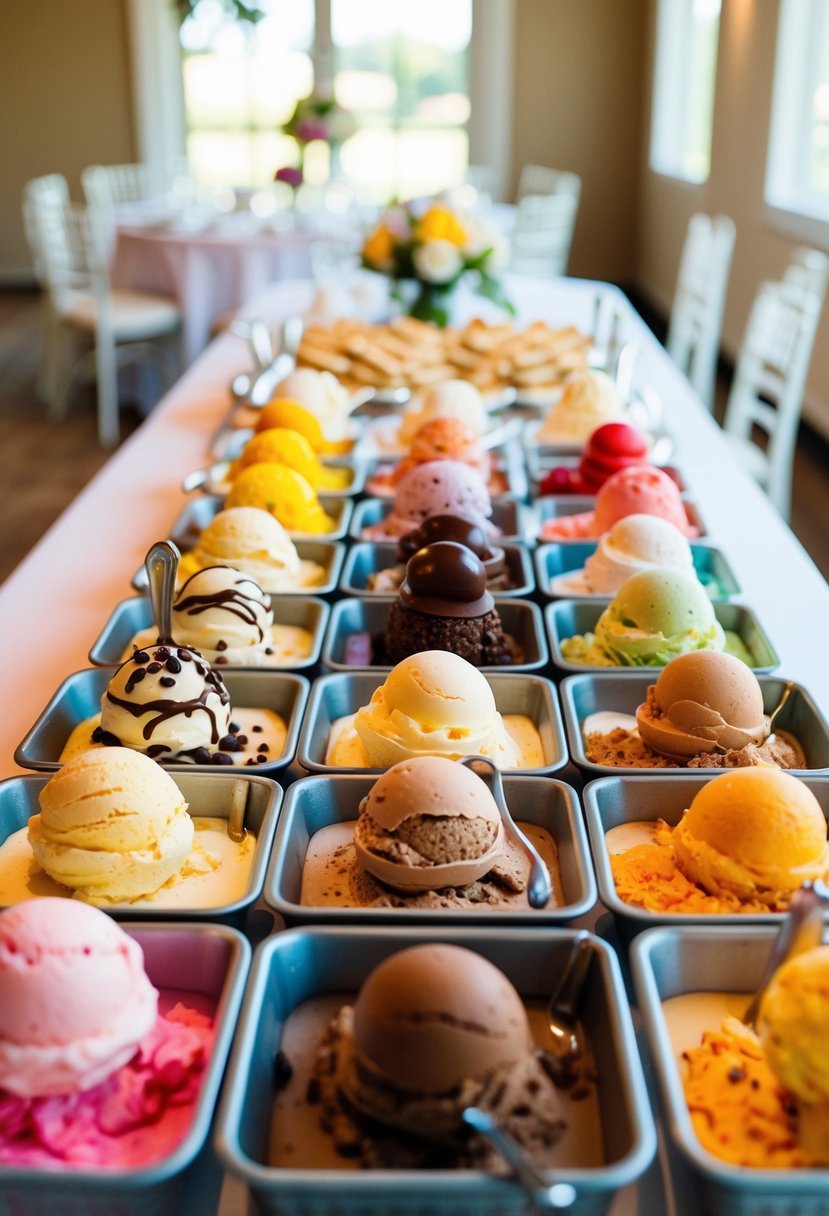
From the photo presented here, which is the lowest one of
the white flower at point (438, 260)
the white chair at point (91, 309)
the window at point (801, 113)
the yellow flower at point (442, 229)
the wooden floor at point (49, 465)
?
the wooden floor at point (49, 465)

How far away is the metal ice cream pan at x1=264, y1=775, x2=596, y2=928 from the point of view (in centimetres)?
73

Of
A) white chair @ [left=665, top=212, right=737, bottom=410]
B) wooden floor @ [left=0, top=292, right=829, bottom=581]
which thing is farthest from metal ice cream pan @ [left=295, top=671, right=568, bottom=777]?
white chair @ [left=665, top=212, right=737, bottom=410]

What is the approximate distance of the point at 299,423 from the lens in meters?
1.75

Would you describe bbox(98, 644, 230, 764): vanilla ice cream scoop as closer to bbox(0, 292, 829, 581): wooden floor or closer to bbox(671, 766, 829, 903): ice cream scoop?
bbox(671, 766, 829, 903): ice cream scoop

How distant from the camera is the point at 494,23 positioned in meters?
5.81

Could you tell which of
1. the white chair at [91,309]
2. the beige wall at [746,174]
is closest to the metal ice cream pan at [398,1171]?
the beige wall at [746,174]

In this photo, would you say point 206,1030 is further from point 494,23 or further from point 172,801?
point 494,23

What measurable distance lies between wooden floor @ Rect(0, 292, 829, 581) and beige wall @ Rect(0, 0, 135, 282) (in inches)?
65.4

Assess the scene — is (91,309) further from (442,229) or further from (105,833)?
(105,833)

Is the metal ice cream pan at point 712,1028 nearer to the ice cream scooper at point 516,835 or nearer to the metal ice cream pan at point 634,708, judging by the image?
the ice cream scooper at point 516,835

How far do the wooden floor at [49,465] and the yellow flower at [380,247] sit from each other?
4.06 ft

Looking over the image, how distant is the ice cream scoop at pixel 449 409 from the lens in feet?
5.93

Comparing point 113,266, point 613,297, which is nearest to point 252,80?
point 113,266

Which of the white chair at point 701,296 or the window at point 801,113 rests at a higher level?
the window at point 801,113
